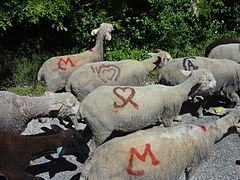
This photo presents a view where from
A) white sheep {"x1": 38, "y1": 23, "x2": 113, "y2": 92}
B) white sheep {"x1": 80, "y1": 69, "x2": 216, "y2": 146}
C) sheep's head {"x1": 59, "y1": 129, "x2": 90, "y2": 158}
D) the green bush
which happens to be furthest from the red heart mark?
the green bush

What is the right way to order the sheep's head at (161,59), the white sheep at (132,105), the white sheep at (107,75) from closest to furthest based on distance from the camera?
1. the white sheep at (132,105)
2. the white sheep at (107,75)
3. the sheep's head at (161,59)

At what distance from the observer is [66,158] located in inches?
212

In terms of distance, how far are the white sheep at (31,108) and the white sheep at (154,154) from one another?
1509 mm

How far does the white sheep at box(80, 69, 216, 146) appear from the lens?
4918 mm

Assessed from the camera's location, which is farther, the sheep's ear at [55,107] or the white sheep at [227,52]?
the white sheep at [227,52]

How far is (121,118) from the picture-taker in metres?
4.98

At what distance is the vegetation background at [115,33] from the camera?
30.6 ft

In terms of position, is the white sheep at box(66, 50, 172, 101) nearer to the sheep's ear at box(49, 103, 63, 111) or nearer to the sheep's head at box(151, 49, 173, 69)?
the sheep's head at box(151, 49, 173, 69)

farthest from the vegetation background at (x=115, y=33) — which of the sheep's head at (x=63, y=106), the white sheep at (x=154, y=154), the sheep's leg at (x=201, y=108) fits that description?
the white sheep at (x=154, y=154)

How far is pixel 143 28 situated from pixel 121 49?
4.81 feet

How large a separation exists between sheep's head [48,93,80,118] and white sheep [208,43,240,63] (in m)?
4.85

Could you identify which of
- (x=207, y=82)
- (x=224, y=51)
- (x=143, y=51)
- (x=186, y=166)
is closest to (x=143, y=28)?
(x=143, y=51)

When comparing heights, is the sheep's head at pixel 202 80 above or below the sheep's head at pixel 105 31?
below

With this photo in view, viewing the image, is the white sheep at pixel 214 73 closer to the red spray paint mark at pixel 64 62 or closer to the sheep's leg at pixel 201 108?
the sheep's leg at pixel 201 108
